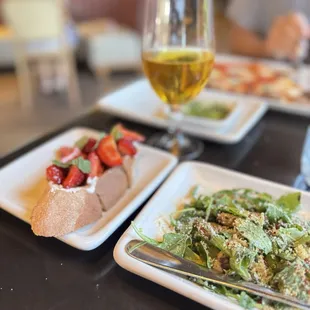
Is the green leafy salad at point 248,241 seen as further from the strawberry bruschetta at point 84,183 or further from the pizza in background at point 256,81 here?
the pizza in background at point 256,81

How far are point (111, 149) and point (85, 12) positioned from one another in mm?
4094

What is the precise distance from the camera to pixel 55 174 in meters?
0.70

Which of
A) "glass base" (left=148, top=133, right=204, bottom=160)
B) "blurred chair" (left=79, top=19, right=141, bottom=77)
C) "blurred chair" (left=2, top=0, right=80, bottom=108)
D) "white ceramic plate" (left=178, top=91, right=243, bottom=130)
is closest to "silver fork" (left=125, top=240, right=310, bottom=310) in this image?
"glass base" (left=148, top=133, right=204, bottom=160)

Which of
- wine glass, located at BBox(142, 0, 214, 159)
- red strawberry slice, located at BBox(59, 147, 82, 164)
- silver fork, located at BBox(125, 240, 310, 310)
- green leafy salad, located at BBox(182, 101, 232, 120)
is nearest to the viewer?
silver fork, located at BBox(125, 240, 310, 310)

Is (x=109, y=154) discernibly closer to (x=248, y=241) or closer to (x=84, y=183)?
(x=84, y=183)

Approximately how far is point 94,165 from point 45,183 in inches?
5.7

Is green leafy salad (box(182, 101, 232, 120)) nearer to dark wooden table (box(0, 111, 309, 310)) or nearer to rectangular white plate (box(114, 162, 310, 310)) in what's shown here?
rectangular white plate (box(114, 162, 310, 310))

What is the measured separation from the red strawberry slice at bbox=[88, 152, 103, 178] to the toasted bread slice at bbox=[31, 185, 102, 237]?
0.17ft

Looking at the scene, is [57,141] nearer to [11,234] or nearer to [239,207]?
[11,234]

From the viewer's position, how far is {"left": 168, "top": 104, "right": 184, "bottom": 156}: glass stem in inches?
38.5

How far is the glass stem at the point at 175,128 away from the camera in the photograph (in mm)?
977

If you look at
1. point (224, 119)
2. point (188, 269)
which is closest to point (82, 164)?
point (188, 269)

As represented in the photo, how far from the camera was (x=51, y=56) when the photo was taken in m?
3.59

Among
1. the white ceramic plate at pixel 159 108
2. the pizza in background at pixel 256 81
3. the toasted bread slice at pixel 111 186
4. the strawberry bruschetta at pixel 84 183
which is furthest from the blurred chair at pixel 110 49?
the toasted bread slice at pixel 111 186
